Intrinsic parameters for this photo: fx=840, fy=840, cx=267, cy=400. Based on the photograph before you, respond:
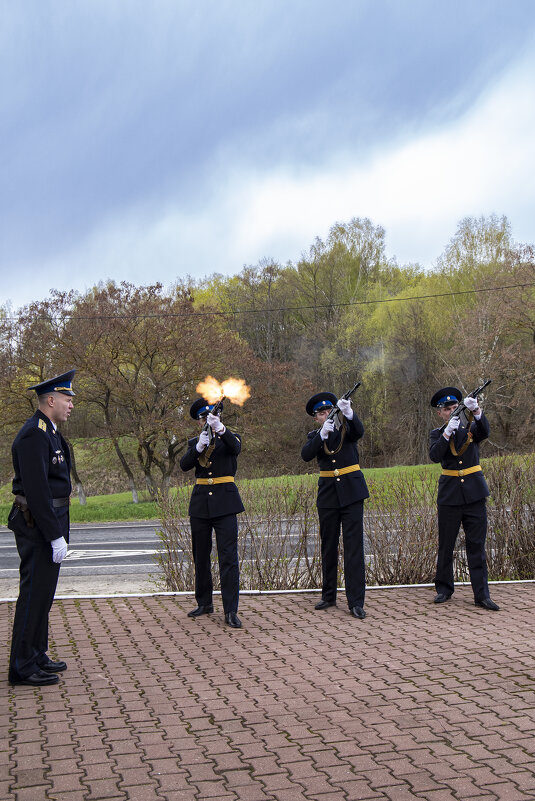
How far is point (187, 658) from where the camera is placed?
6.04m

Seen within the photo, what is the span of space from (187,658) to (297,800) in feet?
8.14

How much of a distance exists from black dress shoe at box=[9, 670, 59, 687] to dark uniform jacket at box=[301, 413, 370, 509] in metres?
2.98

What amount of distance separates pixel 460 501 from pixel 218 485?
2.25 m

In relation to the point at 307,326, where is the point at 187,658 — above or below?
below

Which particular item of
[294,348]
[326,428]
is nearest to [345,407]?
[326,428]

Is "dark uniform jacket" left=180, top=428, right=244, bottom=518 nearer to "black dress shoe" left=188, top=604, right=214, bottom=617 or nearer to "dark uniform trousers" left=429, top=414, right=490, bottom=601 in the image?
"black dress shoe" left=188, top=604, right=214, bottom=617

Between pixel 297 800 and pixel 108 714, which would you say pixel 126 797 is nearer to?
pixel 297 800

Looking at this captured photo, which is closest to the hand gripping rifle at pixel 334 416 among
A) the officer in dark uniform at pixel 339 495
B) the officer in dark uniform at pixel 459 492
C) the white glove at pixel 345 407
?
the officer in dark uniform at pixel 339 495

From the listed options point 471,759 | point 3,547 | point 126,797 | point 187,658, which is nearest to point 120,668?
point 187,658

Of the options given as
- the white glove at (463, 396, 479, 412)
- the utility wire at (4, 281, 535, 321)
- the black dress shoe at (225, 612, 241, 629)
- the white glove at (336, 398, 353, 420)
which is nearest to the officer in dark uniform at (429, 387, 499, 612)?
the white glove at (463, 396, 479, 412)

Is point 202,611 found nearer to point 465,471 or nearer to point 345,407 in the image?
point 345,407

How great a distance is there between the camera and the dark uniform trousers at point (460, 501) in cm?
774

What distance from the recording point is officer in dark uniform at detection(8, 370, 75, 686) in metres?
5.54

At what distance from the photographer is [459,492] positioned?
779cm
